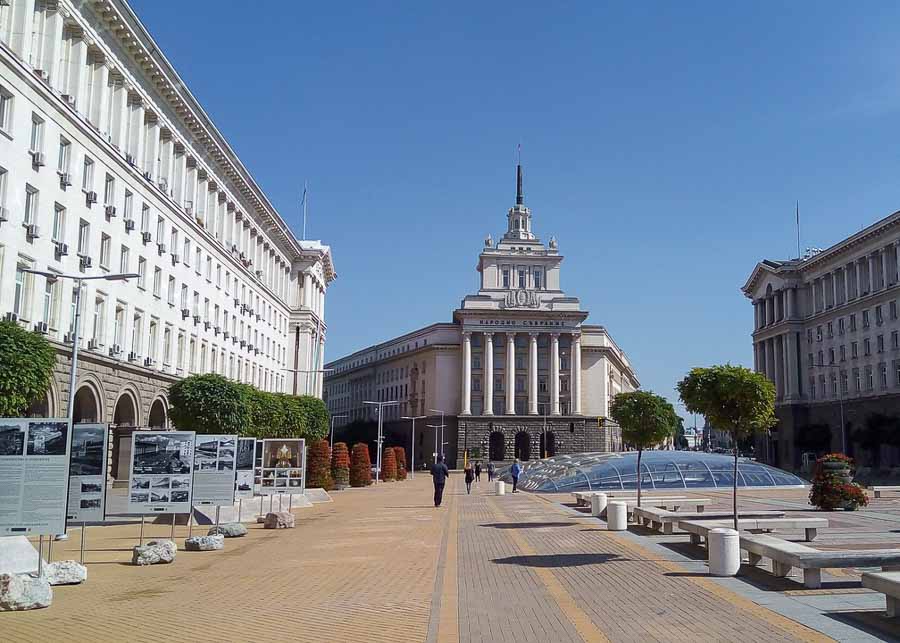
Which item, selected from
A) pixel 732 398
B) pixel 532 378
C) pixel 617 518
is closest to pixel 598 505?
pixel 617 518

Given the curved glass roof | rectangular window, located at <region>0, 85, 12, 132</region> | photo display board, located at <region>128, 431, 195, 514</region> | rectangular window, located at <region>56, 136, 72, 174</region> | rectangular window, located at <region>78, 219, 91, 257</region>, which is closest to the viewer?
photo display board, located at <region>128, 431, 195, 514</region>

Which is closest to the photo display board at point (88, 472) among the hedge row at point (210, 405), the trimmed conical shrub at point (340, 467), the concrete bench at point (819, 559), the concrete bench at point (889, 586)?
the concrete bench at point (819, 559)

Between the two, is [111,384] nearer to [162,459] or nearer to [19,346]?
[19,346]

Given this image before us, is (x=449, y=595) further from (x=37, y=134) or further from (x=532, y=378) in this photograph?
Answer: (x=532, y=378)

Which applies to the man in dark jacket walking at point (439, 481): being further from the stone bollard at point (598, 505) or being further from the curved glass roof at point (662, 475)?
the curved glass roof at point (662, 475)

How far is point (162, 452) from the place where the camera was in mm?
20516

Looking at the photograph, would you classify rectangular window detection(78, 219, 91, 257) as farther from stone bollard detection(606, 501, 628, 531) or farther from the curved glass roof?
the curved glass roof

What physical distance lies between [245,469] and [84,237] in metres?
15.4

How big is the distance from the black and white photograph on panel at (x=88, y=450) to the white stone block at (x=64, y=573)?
361 cm

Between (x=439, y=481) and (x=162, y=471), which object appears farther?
(x=439, y=481)

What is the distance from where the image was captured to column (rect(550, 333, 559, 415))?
118 m

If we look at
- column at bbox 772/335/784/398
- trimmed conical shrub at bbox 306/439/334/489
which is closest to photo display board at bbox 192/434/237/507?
trimmed conical shrub at bbox 306/439/334/489

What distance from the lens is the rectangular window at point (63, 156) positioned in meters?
34.6

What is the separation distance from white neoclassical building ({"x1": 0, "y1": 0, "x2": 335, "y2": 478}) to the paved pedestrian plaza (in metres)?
15.3
